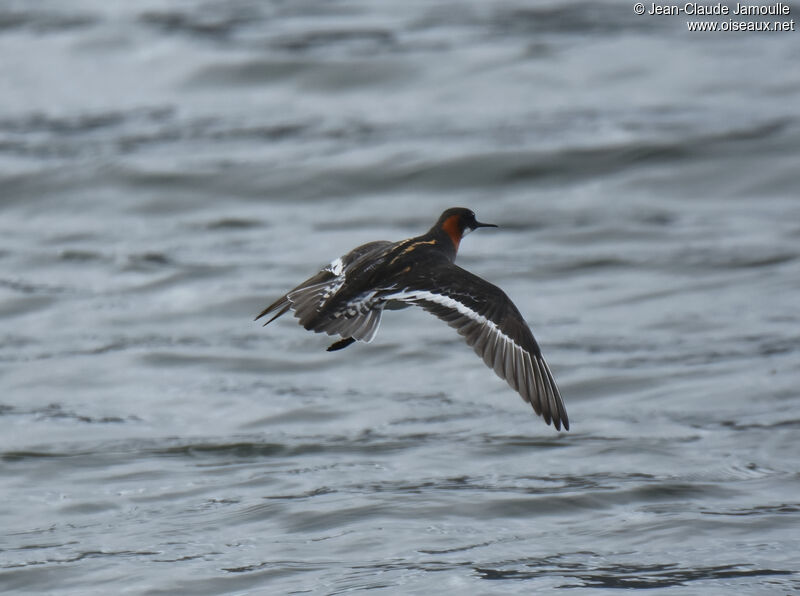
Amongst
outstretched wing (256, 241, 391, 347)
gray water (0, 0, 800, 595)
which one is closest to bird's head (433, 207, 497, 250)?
outstretched wing (256, 241, 391, 347)

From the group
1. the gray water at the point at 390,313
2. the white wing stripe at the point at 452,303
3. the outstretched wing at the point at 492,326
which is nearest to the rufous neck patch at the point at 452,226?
the outstretched wing at the point at 492,326

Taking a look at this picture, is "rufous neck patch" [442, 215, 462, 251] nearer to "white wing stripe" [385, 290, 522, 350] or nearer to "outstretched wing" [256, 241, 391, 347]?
"outstretched wing" [256, 241, 391, 347]

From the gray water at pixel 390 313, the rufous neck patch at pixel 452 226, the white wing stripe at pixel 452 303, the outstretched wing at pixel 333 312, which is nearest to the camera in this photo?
the outstretched wing at pixel 333 312

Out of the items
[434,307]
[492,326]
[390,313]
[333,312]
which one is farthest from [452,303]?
[390,313]

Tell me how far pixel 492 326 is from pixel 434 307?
11.5 inches

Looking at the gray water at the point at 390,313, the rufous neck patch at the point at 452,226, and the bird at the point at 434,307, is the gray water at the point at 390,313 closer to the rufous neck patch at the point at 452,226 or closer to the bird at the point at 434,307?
the bird at the point at 434,307

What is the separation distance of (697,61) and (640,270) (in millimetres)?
5585

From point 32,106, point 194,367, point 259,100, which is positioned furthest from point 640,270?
point 32,106

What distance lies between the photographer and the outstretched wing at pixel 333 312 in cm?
697

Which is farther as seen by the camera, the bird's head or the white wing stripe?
the bird's head

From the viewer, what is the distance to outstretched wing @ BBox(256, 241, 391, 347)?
6.97 m

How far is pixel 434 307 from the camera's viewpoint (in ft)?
23.5

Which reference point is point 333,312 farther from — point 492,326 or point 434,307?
point 492,326

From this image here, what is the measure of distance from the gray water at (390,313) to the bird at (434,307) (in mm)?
940
